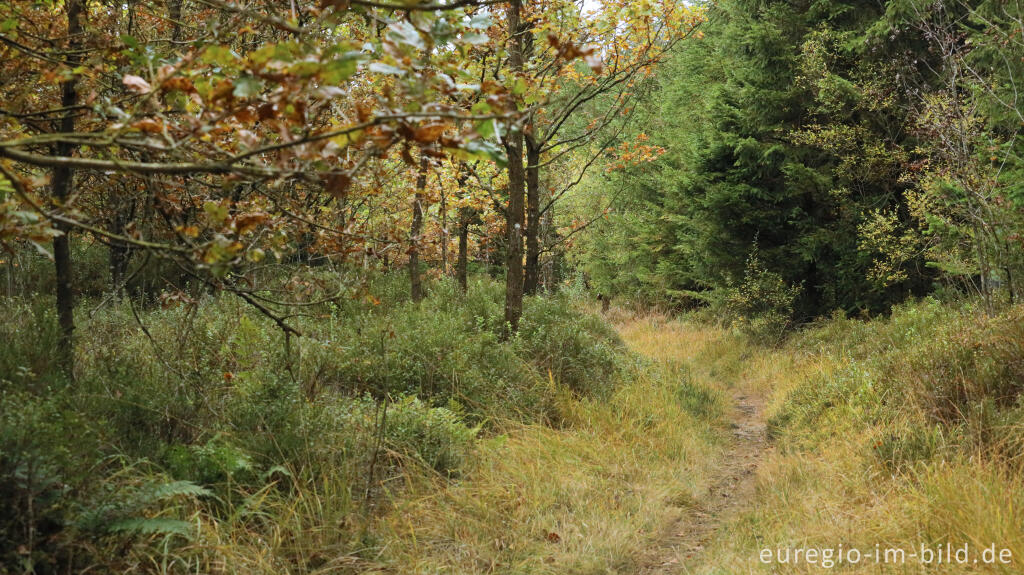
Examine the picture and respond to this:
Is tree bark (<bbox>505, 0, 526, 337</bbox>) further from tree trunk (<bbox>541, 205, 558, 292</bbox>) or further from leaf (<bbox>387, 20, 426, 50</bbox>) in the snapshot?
tree trunk (<bbox>541, 205, 558, 292</bbox>)

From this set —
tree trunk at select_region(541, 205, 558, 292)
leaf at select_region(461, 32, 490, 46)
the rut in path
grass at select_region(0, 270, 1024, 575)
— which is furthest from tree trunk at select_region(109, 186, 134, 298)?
tree trunk at select_region(541, 205, 558, 292)

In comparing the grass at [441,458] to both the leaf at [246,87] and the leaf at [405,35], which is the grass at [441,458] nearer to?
the leaf at [246,87]

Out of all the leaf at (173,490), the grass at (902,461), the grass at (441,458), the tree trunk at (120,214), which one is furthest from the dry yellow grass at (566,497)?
the tree trunk at (120,214)

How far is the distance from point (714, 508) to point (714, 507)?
25 millimetres

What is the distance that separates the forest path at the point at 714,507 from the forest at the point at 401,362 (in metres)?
0.04

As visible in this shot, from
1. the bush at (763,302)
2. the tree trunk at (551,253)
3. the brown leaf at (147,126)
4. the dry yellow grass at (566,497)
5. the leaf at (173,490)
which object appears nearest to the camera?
the brown leaf at (147,126)

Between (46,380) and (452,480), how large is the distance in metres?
2.70

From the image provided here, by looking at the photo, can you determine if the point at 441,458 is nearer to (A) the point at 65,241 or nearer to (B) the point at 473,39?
(A) the point at 65,241

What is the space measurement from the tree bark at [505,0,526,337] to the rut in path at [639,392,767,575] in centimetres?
295

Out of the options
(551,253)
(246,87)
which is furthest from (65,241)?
(551,253)

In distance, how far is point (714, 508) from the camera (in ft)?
16.4

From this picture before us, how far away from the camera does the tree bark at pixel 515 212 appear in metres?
7.26

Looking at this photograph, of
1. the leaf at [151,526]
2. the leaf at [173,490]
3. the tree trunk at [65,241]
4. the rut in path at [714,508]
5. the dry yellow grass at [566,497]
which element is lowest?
the rut in path at [714,508]

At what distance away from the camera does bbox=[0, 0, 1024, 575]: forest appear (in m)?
2.25
